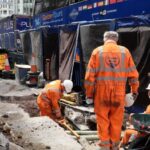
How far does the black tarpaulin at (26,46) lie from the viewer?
16422 millimetres

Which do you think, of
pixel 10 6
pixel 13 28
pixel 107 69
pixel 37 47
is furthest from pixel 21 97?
pixel 10 6

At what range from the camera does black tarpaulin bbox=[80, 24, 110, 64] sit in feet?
31.4

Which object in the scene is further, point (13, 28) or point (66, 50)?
point (13, 28)

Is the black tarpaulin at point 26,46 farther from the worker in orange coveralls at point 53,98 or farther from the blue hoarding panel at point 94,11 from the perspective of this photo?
the worker in orange coveralls at point 53,98

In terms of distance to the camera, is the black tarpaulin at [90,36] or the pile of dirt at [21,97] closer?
the black tarpaulin at [90,36]

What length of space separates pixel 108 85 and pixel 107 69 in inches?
9.0

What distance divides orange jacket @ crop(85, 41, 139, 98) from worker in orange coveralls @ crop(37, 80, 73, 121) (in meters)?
1.81

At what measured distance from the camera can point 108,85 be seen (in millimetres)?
5863

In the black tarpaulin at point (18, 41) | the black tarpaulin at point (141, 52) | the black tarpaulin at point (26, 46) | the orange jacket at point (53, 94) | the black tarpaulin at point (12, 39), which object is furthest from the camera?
the black tarpaulin at point (12, 39)

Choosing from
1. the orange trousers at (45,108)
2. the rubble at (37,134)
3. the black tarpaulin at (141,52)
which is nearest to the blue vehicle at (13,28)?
the black tarpaulin at (141,52)

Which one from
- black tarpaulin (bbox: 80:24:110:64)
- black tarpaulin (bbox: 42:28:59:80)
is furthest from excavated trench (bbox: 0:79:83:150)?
black tarpaulin (bbox: 42:28:59:80)

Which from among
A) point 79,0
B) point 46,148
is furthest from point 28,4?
point 46,148

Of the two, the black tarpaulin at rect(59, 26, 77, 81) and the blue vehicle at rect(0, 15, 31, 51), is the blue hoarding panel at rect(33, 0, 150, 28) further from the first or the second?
the blue vehicle at rect(0, 15, 31, 51)

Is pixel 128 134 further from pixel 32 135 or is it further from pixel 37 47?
pixel 37 47
